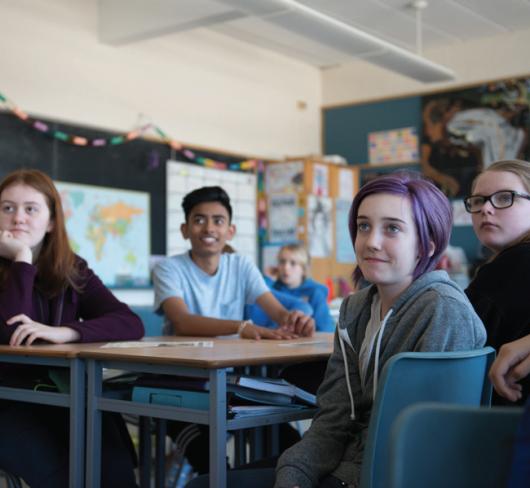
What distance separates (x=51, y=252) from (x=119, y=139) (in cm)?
349

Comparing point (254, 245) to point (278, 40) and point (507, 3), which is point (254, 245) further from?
point (507, 3)

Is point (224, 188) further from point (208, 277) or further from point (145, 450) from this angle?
point (145, 450)

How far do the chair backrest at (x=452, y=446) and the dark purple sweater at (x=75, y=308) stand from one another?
1567 mm

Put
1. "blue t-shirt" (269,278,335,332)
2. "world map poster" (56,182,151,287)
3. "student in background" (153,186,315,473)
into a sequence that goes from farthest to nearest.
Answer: "world map poster" (56,182,151,287)
"blue t-shirt" (269,278,335,332)
"student in background" (153,186,315,473)

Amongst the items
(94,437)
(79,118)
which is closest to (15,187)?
(94,437)

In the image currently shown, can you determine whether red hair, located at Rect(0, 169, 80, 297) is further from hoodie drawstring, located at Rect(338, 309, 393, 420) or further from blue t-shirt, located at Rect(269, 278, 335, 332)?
blue t-shirt, located at Rect(269, 278, 335, 332)

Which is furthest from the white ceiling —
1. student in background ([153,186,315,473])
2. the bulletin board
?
student in background ([153,186,315,473])

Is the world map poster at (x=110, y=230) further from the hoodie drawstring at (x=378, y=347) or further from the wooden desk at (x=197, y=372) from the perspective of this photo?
the hoodie drawstring at (x=378, y=347)

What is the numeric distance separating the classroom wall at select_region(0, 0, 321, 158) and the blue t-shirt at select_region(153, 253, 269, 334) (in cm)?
276

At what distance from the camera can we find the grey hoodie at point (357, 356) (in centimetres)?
147

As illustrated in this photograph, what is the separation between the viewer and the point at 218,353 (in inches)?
74.0

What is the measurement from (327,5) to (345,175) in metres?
1.97

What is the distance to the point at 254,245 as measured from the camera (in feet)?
23.2

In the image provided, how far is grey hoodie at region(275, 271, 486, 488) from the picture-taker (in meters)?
1.47
